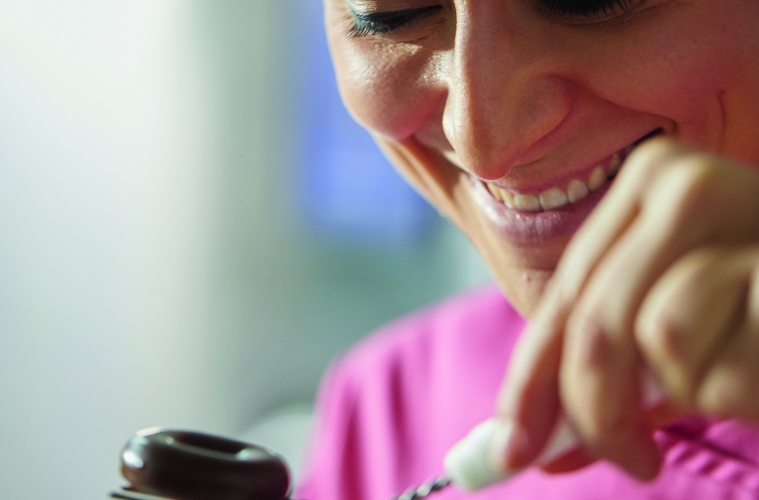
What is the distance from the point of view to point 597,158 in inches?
24.2

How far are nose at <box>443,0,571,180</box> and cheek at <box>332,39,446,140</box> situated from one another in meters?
0.09

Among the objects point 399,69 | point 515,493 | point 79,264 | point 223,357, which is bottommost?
point 223,357

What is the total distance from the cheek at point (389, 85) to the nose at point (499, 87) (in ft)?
0.29

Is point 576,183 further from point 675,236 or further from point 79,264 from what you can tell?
point 79,264

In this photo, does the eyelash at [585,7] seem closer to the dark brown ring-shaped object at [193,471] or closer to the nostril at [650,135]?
the nostril at [650,135]

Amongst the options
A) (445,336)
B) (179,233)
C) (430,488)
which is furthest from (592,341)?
(179,233)

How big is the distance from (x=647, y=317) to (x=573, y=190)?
0.33 metres

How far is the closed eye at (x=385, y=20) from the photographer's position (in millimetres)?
612

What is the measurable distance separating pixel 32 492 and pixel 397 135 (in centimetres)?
147

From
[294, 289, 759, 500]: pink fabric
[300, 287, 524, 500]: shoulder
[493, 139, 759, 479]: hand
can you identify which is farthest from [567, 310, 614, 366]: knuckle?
[300, 287, 524, 500]: shoulder

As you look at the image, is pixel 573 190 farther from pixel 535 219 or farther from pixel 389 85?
pixel 389 85

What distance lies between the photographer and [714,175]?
338 mm

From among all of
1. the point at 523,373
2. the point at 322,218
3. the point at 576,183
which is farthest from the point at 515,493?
the point at 322,218

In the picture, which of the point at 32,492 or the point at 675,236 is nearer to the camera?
the point at 675,236
